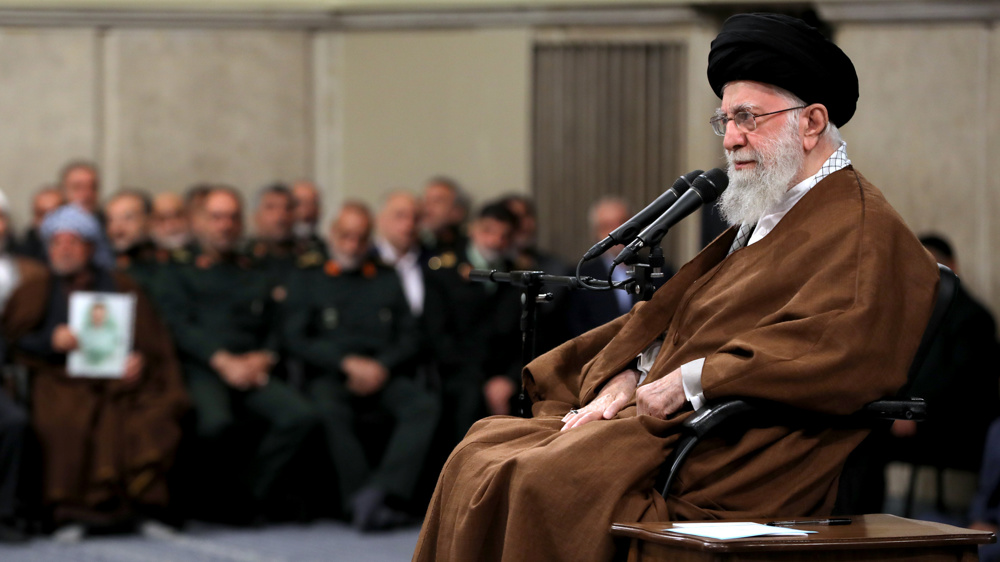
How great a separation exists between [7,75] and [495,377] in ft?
13.8

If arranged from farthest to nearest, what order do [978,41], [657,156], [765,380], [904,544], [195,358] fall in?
[657,156] → [978,41] → [195,358] → [765,380] → [904,544]

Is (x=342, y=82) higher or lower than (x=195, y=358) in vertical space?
higher

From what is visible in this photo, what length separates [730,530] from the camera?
2562mm

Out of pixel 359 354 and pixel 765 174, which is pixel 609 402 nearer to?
pixel 765 174

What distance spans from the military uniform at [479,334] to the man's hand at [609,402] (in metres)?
3.40

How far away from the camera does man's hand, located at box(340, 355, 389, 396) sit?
671 centimetres

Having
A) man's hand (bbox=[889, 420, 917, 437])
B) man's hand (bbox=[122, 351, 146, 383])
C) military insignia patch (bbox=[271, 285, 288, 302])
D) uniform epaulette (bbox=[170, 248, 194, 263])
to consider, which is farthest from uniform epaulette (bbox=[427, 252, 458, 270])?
man's hand (bbox=[889, 420, 917, 437])

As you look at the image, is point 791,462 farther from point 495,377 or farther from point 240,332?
point 240,332

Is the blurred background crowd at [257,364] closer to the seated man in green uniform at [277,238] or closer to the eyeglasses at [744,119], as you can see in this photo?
the seated man in green uniform at [277,238]

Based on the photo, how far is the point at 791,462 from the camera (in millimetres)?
2938

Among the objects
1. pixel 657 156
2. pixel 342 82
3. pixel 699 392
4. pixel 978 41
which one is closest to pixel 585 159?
pixel 657 156

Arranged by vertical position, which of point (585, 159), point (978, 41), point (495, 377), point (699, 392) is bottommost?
point (495, 377)

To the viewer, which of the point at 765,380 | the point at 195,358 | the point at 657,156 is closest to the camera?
the point at 765,380

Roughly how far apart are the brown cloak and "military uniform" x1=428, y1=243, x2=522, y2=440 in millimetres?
1397
